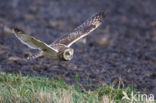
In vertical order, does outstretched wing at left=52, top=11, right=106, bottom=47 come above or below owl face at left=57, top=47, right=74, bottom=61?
above

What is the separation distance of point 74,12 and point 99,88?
9.13 m

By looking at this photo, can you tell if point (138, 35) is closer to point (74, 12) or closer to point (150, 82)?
point (74, 12)

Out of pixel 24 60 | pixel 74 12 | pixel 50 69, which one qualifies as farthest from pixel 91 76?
pixel 74 12

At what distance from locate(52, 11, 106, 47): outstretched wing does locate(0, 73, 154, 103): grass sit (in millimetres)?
995

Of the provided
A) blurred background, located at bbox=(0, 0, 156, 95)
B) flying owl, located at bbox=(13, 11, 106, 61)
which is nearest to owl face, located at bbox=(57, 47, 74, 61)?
flying owl, located at bbox=(13, 11, 106, 61)

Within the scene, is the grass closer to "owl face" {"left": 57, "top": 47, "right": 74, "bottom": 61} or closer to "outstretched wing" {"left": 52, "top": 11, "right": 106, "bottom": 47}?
"owl face" {"left": 57, "top": 47, "right": 74, "bottom": 61}

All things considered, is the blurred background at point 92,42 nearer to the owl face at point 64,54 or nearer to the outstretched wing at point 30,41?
the owl face at point 64,54

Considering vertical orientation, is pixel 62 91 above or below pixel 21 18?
below

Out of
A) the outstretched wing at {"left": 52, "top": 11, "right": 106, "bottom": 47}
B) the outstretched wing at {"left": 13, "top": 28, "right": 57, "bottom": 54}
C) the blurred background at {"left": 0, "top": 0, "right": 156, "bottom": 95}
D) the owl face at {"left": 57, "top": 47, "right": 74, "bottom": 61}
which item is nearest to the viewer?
the outstretched wing at {"left": 13, "top": 28, "right": 57, "bottom": 54}

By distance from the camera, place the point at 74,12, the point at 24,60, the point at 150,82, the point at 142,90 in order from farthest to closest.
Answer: the point at 74,12 < the point at 24,60 < the point at 150,82 < the point at 142,90

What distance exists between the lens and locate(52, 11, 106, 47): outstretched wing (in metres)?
8.30

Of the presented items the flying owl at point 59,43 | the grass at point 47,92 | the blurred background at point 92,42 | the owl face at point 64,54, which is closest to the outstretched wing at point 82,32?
the flying owl at point 59,43

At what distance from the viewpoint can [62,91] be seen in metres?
6.87

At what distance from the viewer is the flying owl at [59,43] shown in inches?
276
